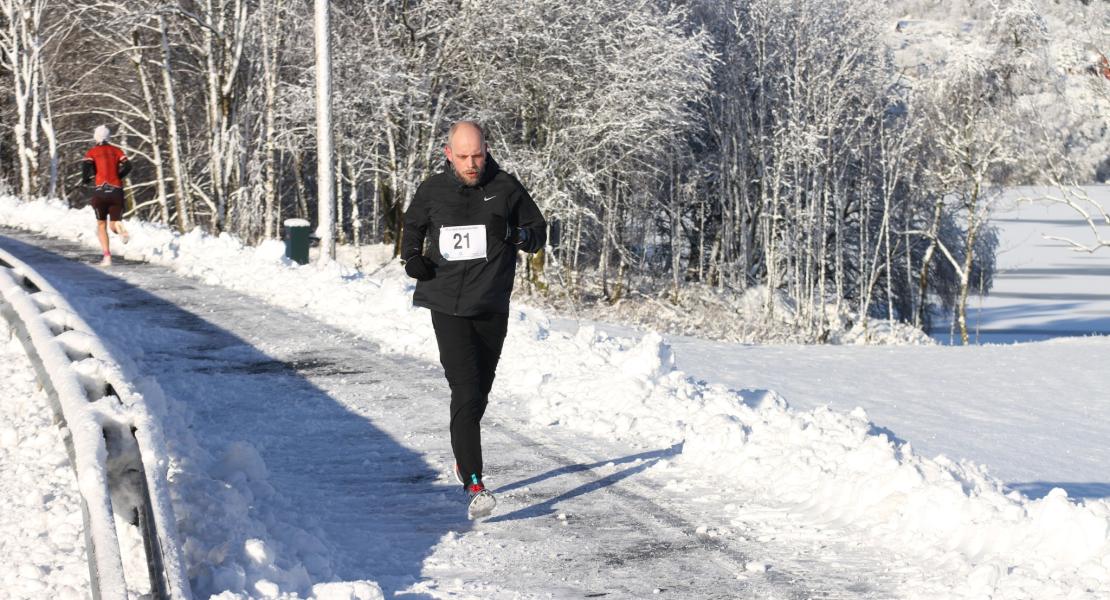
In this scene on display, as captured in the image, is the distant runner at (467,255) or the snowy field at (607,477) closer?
the snowy field at (607,477)

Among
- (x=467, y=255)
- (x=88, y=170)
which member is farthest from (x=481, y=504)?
(x=88, y=170)

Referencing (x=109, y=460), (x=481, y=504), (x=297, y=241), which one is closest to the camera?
(x=109, y=460)

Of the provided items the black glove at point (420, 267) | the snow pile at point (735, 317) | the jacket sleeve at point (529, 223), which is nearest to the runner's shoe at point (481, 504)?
the black glove at point (420, 267)

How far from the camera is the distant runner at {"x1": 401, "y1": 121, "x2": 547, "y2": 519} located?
6.07 metres

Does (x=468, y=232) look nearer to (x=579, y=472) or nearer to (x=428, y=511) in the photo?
(x=428, y=511)

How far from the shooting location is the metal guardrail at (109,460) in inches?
150

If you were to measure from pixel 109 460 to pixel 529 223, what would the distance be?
2559 millimetres

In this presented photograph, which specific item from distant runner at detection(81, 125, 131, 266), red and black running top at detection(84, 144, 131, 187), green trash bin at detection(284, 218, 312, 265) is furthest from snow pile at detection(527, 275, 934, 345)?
red and black running top at detection(84, 144, 131, 187)

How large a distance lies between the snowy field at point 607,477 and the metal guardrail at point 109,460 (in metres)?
0.39

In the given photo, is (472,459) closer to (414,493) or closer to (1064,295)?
(414,493)

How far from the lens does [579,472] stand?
7125 mm

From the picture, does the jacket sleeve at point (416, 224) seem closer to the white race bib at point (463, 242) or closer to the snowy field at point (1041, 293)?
the white race bib at point (463, 242)

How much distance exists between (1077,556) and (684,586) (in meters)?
1.65

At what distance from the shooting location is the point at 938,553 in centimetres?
538
